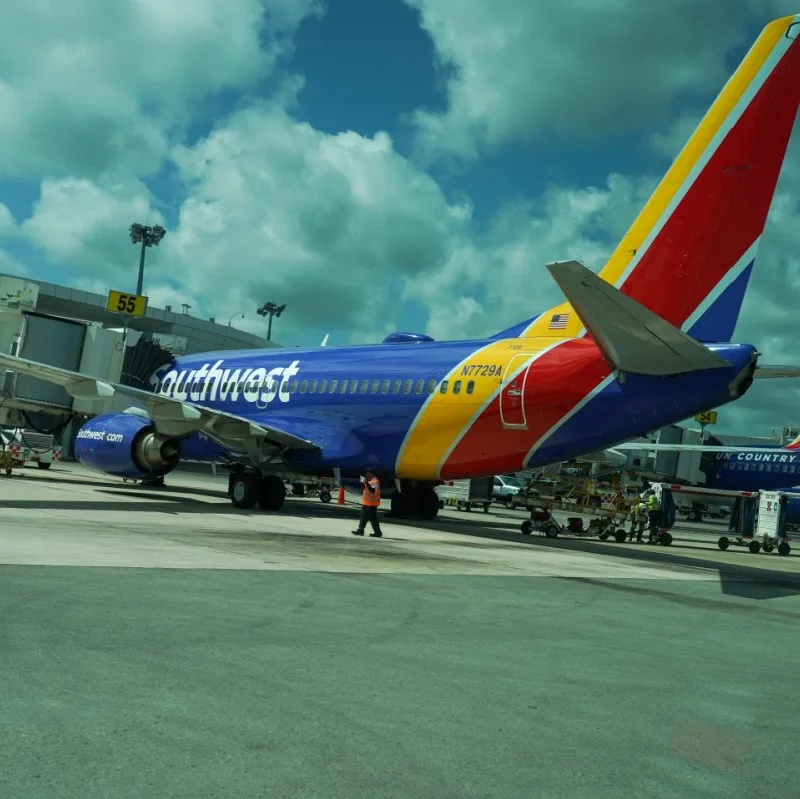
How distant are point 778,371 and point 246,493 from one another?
40.9 feet

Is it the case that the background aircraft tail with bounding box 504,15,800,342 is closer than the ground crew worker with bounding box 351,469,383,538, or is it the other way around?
the background aircraft tail with bounding box 504,15,800,342

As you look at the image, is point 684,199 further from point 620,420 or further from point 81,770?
point 81,770

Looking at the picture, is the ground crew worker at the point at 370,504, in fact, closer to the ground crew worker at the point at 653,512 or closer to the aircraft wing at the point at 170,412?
the aircraft wing at the point at 170,412

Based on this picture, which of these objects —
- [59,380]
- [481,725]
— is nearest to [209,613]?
[481,725]

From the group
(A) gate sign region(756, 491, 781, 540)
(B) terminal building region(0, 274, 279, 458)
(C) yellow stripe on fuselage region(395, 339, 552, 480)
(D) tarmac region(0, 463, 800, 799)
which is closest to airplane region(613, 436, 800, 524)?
(A) gate sign region(756, 491, 781, 540)

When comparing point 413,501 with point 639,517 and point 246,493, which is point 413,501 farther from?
point 639,517

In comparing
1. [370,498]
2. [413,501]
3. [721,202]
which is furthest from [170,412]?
[721,202]

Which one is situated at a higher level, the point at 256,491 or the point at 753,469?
the point at 753,469

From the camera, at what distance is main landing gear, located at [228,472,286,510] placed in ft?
76.5

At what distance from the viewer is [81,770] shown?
161 inches

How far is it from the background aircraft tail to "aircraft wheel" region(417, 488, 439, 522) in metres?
9.68

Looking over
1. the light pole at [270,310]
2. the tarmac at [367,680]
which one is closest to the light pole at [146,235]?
the light pole at [270,310]

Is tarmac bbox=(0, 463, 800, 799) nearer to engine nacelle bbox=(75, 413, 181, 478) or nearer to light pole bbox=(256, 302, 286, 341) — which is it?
engine nacelle bbox=(75, 413, 181, 478)

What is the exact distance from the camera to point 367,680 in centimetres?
625
